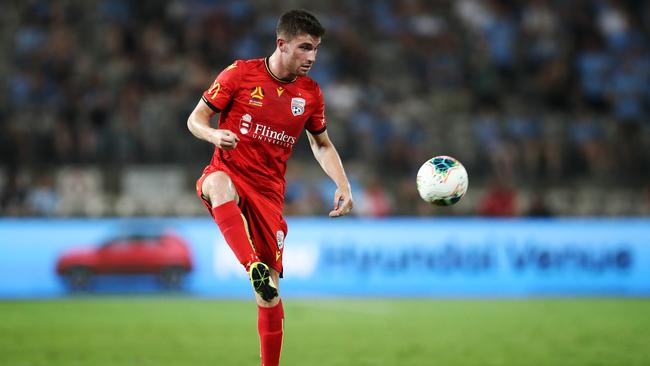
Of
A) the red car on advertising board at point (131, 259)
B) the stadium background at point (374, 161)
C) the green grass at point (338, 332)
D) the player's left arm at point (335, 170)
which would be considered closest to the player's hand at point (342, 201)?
the player's left arm at point (335, 170)

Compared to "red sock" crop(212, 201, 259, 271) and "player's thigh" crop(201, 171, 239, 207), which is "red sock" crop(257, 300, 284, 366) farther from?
"player's thigh" crop(201, 171, 239, 207)

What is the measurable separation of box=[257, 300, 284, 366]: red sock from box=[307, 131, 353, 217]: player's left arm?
0.87 m

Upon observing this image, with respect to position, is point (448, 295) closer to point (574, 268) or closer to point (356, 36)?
point (574, 268)

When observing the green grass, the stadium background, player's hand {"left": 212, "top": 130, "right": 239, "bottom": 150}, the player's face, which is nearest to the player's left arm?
the player's face

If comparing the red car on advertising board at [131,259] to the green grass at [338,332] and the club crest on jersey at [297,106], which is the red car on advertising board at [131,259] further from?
the club crest on jersey at [297,106]

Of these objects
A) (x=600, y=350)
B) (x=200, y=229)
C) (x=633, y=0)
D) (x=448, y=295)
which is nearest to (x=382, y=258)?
(x=448, y=295)

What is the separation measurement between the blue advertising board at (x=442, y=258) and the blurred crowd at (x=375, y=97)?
96cm

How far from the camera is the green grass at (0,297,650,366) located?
8289 millimetres

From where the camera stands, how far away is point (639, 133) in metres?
16.7

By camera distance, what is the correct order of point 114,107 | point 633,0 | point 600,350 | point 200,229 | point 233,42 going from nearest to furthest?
point 600,350
point 200,229
point 114,107
point 233,42
point 633,0

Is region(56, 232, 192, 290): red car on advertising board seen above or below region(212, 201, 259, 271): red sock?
below

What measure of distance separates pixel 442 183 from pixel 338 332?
157 inches

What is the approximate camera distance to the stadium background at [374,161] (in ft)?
44.4

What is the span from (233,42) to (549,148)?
6197 millimetres
